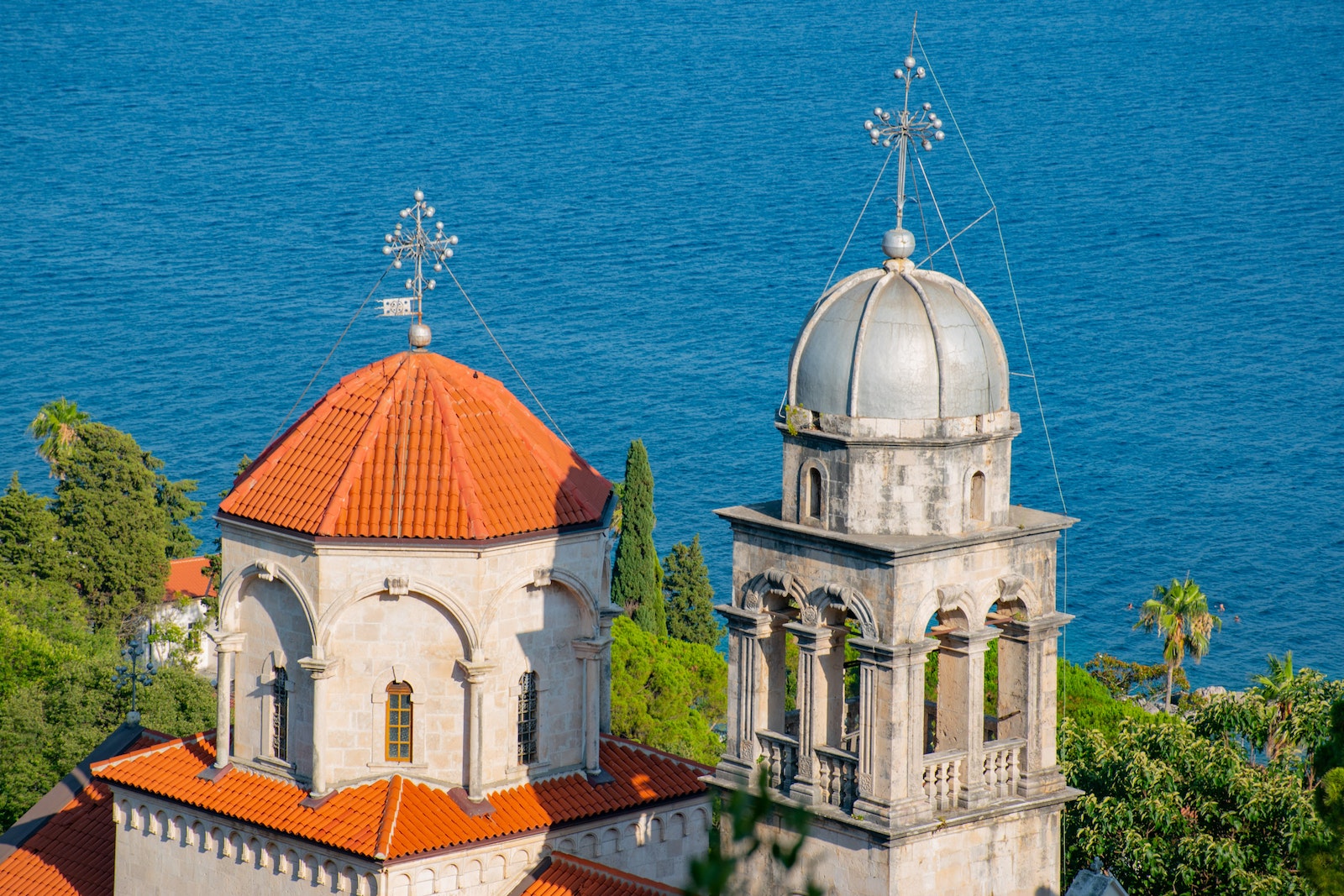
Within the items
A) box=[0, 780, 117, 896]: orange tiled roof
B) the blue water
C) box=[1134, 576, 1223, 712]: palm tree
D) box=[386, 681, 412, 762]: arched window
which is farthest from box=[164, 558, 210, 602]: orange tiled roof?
box=[386, 681, 412, 762]: arched window

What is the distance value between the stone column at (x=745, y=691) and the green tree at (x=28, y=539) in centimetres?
6654

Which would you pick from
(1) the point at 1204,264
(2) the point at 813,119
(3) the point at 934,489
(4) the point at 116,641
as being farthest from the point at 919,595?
(2) the point at 813,119

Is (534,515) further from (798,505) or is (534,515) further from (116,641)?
(116,641)

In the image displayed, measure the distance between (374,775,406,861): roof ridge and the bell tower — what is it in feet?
18.6

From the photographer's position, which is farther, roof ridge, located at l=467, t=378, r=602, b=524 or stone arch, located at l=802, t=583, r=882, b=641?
roof ridge, located at l=467, t=378, r=602, b=524

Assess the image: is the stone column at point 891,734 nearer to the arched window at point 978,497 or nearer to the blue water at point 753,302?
the arched window at point 978,497

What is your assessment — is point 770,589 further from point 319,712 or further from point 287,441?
point 287,441

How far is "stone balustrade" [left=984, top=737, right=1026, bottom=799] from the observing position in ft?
96.3

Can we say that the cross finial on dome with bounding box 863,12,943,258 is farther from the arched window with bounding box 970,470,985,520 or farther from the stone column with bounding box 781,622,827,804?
the stone column with bounding box 781,622,827,804

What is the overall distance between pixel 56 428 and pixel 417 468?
69.7 metres

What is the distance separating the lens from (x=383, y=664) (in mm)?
34031

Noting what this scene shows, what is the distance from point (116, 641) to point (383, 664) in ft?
190

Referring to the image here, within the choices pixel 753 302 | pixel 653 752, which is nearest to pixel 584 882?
pixel 653 752

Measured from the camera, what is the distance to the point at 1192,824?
139 feet
